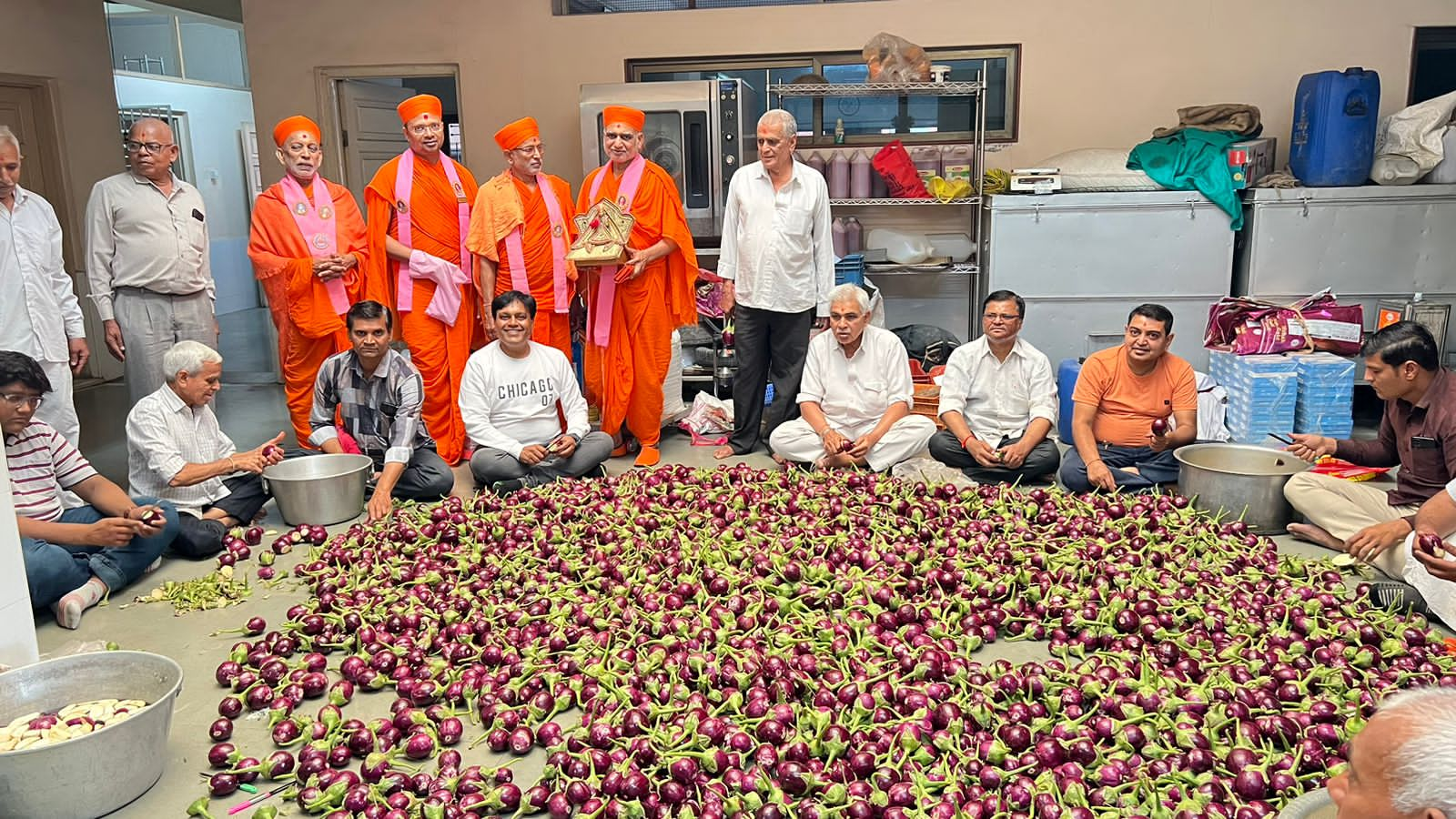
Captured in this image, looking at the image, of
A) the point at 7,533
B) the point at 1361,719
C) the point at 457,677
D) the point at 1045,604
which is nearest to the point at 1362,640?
the point at 1361,719

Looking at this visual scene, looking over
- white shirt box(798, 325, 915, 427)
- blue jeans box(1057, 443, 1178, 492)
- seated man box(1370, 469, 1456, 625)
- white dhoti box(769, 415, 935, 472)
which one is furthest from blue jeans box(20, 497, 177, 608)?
seated man box(1370, 469, 1456, 625)

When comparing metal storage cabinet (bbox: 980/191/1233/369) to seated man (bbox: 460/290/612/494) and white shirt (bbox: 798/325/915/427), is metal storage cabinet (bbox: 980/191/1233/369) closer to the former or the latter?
white shirt (bbox: 798/325/915/427)

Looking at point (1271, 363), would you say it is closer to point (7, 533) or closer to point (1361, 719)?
point (1361, 719)

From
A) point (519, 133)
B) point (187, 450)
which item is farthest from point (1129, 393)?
point (187, 450)

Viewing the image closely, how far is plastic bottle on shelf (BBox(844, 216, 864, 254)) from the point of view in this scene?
675cm

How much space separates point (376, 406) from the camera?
446 cm

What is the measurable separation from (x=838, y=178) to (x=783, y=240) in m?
1.85

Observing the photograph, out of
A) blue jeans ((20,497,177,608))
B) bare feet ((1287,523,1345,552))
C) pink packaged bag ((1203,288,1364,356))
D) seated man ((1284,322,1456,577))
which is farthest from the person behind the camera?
pink packaged bag ((1203,288,1364,356))

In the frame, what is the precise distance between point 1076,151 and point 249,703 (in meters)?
5.53

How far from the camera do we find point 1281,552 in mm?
3695

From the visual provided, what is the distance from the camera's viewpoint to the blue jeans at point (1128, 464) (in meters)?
4.29

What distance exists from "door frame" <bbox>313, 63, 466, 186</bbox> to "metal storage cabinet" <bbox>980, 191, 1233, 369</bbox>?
3.85 m

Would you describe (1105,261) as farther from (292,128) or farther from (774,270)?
(292,128)

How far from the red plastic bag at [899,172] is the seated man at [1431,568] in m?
3.95
